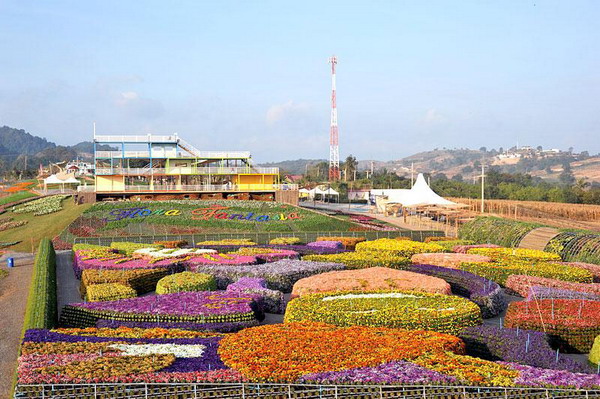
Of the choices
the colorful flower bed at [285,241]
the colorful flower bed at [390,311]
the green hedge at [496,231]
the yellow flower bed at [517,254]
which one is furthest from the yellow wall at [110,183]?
the colorful flower bed at [390,311]

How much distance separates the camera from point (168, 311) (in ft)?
64.7

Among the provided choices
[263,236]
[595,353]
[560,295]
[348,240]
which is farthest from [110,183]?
[595,353]

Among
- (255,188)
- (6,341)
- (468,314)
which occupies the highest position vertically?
(255,188)

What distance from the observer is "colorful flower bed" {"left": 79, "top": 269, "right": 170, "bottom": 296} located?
2553 centimetres

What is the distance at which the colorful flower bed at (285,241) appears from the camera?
3769 centimetres

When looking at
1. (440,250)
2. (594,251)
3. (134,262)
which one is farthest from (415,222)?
(134,262)

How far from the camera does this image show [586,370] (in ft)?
47.1

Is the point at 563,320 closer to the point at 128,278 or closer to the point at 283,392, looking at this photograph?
the point at 283,392

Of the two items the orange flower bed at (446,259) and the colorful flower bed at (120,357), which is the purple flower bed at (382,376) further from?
the orange flower bed at (446,259)

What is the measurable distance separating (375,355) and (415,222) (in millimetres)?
43751

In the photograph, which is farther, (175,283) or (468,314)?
(175,283)

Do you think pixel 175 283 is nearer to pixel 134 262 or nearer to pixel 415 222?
pixel 134 262

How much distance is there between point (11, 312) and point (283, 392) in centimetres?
1685

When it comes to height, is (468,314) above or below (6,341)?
above
